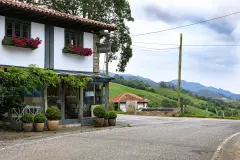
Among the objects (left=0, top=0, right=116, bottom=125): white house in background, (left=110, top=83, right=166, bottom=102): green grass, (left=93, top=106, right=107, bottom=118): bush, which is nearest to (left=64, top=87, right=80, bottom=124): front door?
(left=0, top=0, right=116, bottom=125): white house in background

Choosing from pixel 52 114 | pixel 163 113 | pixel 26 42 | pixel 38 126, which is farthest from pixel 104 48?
pixel 163 113

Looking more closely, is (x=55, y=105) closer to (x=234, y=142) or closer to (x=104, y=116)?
(x=104, y=116)

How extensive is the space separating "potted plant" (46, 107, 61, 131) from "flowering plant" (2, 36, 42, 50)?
3.18m

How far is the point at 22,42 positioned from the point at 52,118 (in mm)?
3809

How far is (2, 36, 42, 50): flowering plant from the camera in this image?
16109mm

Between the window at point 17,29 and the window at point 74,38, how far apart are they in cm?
253

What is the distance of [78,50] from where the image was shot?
19.3m

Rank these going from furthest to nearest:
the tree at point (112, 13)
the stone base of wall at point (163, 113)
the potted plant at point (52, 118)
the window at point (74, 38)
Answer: the stone base of wall at point (163, 113), the tree at point (112, 13), the window at point (74, 38), the potted plant at point (52, 118)

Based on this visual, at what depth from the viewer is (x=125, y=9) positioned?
1067 inches

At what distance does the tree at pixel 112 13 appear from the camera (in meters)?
26.0

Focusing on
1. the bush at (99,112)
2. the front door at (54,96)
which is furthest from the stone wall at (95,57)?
the front door at (54,96)

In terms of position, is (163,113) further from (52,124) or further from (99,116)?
(52,124)

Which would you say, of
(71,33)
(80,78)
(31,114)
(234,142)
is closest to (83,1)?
(71,33)

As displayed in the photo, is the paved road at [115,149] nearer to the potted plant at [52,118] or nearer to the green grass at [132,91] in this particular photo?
the potted plant at [52,118]
